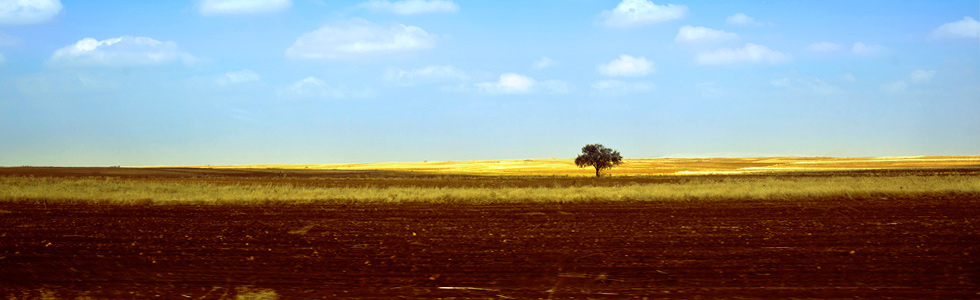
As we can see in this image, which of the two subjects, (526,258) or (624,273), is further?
(526,258)

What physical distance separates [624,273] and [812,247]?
4.15m

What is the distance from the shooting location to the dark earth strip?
26.6ft

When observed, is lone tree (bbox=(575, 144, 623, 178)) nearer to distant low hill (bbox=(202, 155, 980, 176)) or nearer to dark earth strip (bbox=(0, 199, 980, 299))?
distant low hill (bbox=(202, 155, 980, 176))

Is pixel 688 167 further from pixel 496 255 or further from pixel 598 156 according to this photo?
pixel 496 255

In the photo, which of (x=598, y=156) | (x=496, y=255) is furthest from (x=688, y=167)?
(x=496, y=255)

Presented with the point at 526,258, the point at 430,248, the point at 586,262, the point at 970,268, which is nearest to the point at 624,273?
the point at 586,262

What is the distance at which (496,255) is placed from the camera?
1057 cm

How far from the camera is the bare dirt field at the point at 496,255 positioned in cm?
809

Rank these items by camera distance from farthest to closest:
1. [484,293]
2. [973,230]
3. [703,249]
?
[973,230] → [703,249] → [484,293]

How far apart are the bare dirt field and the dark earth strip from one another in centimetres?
4

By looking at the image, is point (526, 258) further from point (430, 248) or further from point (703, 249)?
point (703, 249)

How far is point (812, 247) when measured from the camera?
36.6 feet

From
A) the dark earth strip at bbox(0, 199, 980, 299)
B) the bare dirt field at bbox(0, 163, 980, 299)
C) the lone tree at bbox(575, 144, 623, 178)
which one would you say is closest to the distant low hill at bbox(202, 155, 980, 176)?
the lone tree at bbox(575, 144, 623, 178)

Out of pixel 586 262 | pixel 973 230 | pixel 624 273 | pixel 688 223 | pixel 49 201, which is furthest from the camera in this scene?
pixel 49 201
